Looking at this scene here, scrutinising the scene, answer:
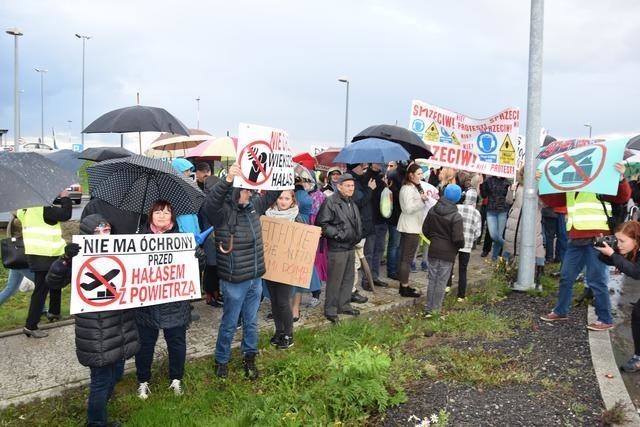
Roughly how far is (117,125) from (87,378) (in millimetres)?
3045

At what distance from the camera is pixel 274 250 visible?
537 centimetres

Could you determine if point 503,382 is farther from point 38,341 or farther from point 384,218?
point 38,341

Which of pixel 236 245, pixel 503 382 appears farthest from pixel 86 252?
pixel 503 382

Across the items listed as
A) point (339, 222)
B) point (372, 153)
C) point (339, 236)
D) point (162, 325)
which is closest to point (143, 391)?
point (162, 325)

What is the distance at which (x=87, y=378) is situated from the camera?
4.40 meters

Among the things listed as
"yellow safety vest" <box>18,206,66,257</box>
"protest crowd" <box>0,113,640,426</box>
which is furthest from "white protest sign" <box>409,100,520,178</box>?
"yellow safety vest" <box>18,206,66,257</box>

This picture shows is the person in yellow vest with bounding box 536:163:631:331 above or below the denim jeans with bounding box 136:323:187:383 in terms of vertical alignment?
above

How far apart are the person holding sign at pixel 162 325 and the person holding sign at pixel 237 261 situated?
1.26 feet

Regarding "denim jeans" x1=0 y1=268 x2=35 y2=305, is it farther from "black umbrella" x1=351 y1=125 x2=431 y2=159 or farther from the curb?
the curb

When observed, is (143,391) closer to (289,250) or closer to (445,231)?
(289,250)

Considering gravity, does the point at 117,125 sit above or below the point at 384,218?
above

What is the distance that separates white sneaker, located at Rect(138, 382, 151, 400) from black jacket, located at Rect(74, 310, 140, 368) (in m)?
0.73

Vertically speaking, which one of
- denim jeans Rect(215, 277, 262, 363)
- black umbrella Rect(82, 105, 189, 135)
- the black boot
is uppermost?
black umbrella Rect(82, 105, 189, 135)

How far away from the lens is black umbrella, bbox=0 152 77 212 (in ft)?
10.3
